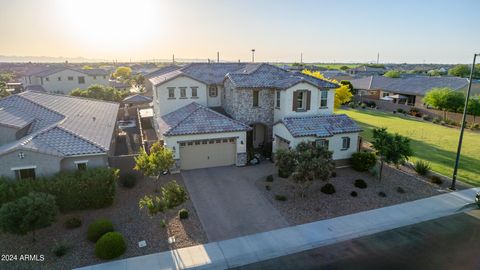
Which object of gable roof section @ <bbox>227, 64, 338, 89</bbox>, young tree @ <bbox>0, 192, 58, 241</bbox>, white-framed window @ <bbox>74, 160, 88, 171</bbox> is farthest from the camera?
gable roof section @ <bbox>227, 64, 338, 89</bbox>

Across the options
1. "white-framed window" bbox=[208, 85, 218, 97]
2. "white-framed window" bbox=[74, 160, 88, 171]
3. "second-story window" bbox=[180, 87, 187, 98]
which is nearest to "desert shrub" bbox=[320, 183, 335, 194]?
"white-framed window" bbox=[74, 160, 88, 171]

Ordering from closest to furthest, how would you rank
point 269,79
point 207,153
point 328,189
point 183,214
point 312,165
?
point 183,214 → point 312,165 → point 328,189 → point 207,153 → point 269,79

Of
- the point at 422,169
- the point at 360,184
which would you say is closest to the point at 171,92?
the point at 360,184

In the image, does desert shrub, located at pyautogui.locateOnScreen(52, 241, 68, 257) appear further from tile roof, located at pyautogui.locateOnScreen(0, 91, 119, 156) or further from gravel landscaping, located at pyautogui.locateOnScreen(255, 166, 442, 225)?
gravel landscaping, located at pyautogui.locateOnScreen(255, 166, 442, 225)

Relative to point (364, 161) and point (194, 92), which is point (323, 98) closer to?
point (364, 161)

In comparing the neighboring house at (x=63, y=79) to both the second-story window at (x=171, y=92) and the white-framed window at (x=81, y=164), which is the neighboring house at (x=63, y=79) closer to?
the second-story window at (x=171, y=92)

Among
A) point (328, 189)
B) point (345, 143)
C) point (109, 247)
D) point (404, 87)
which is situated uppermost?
point (404, 87)

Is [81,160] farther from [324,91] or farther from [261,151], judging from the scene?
Answer: [324,91]
